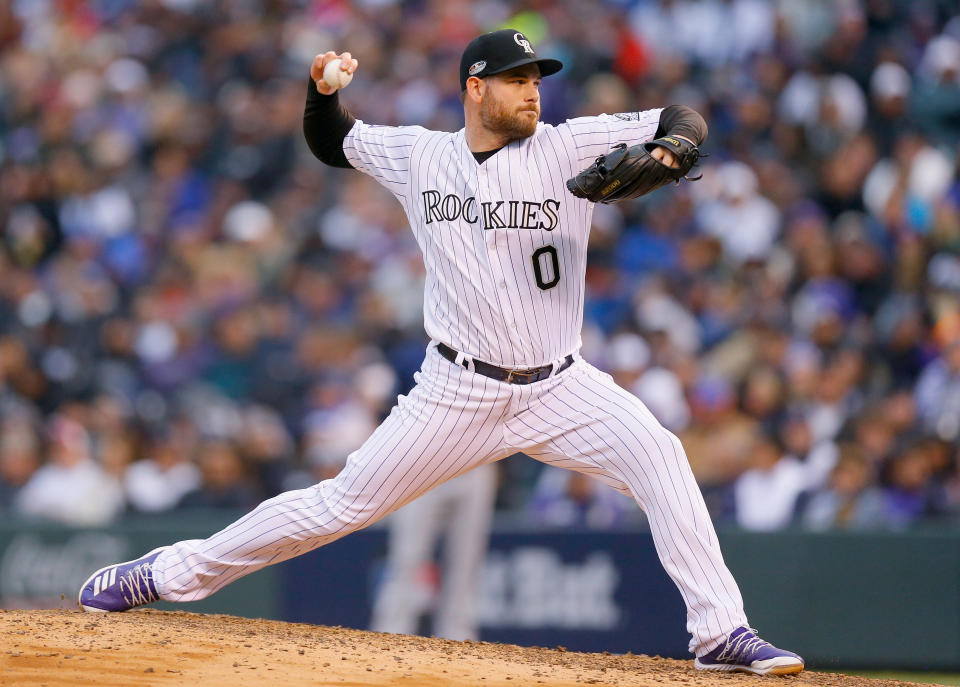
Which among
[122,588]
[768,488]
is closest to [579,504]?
[768,488]

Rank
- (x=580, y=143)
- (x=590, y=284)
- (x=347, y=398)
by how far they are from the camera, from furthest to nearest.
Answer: (x=590, y=284)
(x=347, y=398)
(x=580, y=143)

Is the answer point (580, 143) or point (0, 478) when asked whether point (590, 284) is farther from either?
point (580, 143)

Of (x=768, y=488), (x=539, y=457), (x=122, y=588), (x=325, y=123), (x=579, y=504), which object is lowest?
(x=122, y=588)

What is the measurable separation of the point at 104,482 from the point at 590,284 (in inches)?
146

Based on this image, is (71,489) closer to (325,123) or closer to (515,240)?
(325,123)

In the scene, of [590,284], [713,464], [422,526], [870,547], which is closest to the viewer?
[422,526]

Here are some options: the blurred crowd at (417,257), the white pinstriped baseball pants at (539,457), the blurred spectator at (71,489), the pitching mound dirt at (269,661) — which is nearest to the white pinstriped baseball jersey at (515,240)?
the white pinstriped baseball pants at (539,457)

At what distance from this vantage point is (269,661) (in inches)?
164

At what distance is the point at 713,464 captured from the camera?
840cm

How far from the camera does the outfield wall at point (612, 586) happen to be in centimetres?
781

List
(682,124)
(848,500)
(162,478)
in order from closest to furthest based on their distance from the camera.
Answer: (682,124) → (848,500) → (162,478)

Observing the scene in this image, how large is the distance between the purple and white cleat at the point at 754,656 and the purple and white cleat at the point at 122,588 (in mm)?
2012

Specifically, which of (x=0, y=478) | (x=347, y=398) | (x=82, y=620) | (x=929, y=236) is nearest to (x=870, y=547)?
(x=929, y=236)

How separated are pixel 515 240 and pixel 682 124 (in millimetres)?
654
